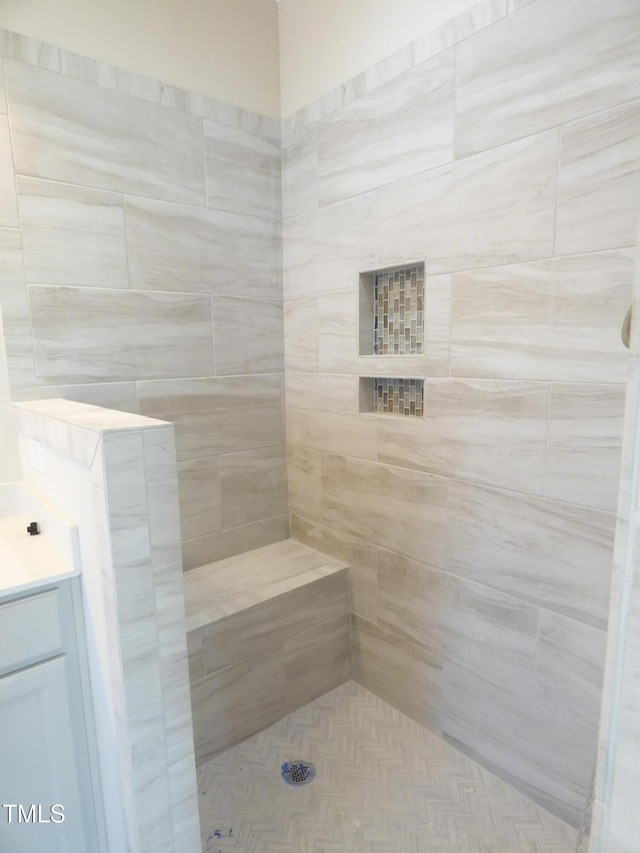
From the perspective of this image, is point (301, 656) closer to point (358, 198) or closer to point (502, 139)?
point (358, 198)

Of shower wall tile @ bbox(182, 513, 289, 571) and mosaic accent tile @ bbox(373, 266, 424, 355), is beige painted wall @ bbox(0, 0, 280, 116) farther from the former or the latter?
shower wall tile @ bbox(182, 513, 289, 571)

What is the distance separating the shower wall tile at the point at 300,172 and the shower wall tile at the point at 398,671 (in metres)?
1.79

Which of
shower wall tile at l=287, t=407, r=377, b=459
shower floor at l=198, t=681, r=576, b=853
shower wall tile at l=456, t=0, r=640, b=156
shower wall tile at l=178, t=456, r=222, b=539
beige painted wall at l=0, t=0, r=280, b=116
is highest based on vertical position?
beige painted wall at l=0, t=0, r=280, b=116

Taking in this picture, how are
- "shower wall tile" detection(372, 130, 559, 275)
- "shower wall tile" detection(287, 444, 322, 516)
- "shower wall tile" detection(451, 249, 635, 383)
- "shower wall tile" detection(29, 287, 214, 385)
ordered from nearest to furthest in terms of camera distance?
"shower wall tile" detection(451, 249, 635, 383), "shower wall tile" detection(372, 130, 559, 275), "shower wall tile" detection(29, 287, 214, 385), "shower wall tile" detection(287, 444, 322, 516)

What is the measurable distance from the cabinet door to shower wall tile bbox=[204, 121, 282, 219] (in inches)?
68.8

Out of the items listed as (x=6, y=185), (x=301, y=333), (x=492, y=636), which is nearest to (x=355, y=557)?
(x=492, y=636)

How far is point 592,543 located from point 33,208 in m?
1.99

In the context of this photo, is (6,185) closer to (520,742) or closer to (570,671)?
(570,671)

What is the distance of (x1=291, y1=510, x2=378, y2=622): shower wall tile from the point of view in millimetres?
2018

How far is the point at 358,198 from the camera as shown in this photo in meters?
1.87

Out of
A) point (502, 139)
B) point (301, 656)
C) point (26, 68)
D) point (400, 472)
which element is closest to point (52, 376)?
point (26, 68)

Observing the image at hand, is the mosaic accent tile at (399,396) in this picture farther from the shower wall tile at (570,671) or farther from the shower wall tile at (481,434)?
the shower wall tile at (570,671)

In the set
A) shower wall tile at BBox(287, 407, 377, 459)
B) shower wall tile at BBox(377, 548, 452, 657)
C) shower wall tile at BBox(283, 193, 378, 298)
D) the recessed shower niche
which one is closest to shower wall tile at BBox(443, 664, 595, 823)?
shower wall tile at BBox(377, 548, 452, 657)

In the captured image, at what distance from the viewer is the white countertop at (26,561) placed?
1146mm
